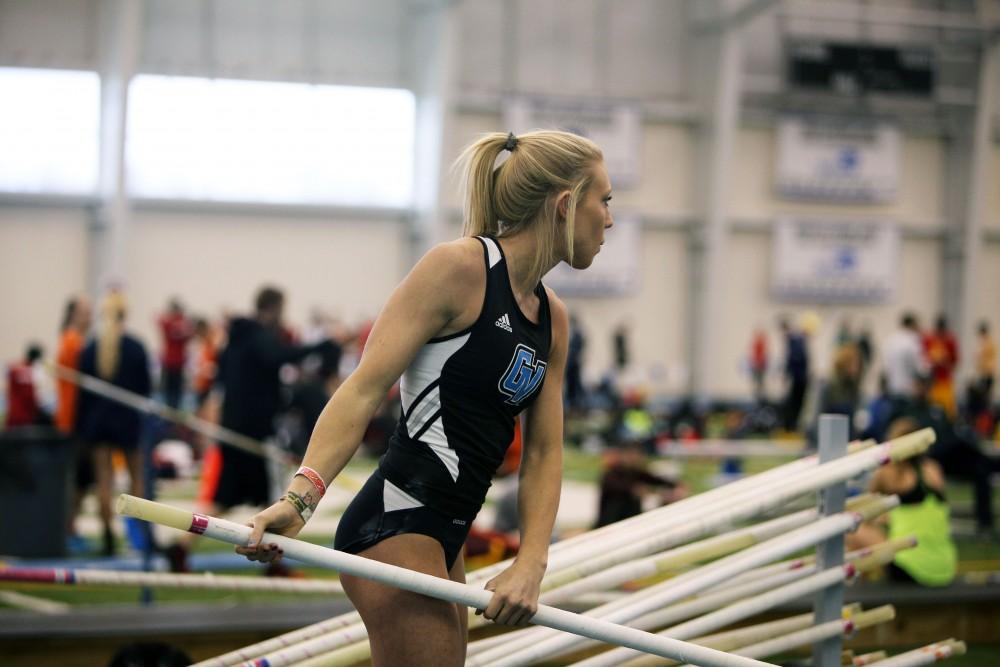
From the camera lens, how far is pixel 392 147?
78.2 feet

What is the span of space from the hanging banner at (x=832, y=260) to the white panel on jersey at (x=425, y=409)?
23597 mm

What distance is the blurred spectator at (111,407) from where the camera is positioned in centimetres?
824

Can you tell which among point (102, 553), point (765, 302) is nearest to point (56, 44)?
point (765, 302)

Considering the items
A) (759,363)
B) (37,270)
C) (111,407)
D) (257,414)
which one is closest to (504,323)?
(257,414)

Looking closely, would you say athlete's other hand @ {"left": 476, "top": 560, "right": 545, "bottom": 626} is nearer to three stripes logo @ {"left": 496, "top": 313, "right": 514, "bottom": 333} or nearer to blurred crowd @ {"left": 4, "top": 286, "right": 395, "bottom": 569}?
three stripes logo @ {"left": 496, "top": 313, "right": 514, "bottom": 333}

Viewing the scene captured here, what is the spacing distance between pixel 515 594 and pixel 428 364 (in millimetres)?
499

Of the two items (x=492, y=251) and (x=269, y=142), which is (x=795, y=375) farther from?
(x=492, y=251)

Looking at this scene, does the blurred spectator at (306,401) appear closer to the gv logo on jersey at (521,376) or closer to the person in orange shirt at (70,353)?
the person in orange shirt at (70,353)

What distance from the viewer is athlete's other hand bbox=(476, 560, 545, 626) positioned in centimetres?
253

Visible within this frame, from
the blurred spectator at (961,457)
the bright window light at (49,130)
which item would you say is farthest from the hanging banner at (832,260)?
the blurred spectator at (961,457)

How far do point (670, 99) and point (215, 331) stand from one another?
1200cm

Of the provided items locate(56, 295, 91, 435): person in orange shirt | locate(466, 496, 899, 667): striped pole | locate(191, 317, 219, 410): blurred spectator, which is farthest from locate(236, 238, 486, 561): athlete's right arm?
locate(191, 317, 219, 410): blurred spectator

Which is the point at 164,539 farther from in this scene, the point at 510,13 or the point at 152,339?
the point at 510,13

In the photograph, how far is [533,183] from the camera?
2658mm
